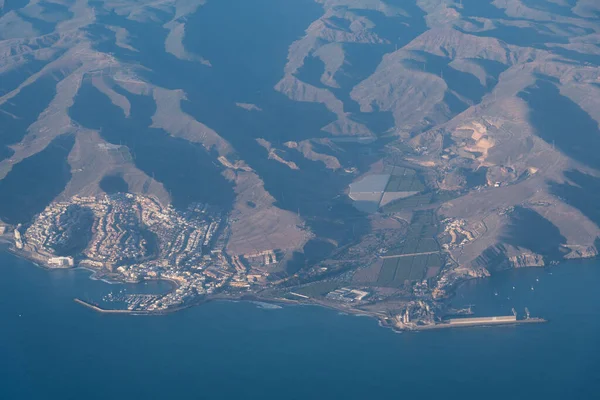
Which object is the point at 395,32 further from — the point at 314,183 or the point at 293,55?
the point at 314,183

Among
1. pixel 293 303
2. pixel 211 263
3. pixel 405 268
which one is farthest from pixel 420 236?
pixel 211 263

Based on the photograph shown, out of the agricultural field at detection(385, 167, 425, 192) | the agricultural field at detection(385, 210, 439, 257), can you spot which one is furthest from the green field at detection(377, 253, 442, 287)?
the agricultural field at detection(385, 167, 425, 192)

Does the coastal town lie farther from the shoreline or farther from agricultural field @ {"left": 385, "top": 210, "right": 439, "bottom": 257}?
agricultural field @ {"left": 385, "top": 210, "right": 439, "bottom": 257}

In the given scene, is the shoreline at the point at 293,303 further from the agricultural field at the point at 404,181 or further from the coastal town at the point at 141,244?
the agricultural field at the point at 404,181

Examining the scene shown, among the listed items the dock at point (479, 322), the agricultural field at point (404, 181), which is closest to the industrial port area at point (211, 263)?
the dock at point (479, 322)

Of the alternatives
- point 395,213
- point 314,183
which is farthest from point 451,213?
point 314,183

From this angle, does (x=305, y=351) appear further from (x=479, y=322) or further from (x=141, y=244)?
(x=141, y=244)
